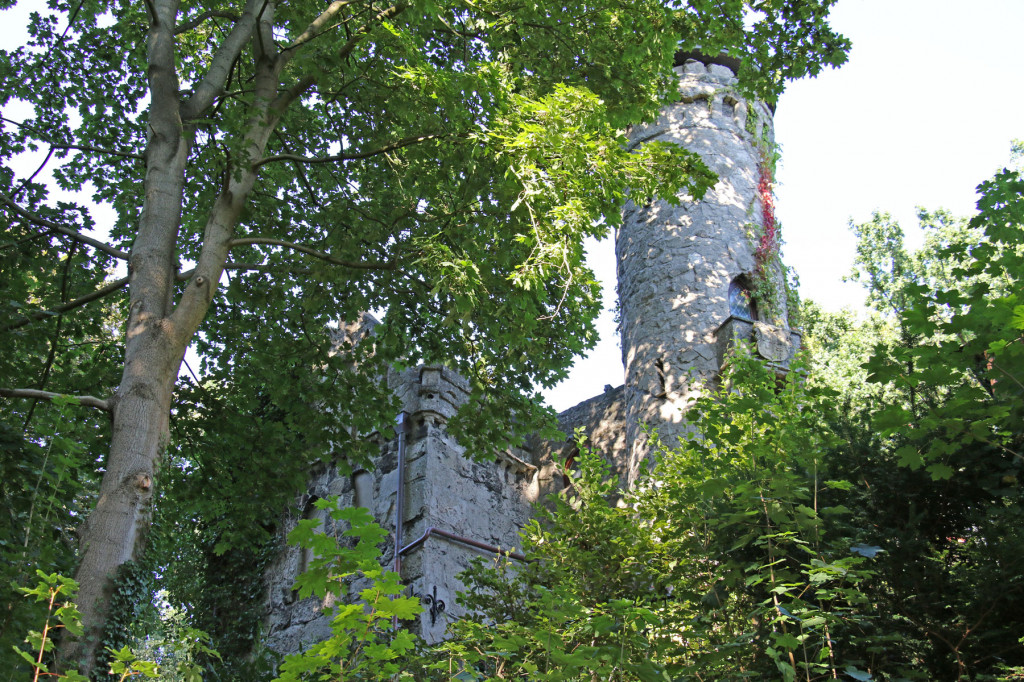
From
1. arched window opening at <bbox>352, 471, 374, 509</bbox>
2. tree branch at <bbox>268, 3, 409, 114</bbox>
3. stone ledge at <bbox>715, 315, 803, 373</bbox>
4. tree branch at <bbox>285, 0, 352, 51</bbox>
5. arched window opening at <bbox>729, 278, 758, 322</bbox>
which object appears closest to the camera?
tree branch at <bbox>268, 3, 409, 114</bbox>

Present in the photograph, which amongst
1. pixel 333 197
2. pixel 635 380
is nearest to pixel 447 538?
pixel 635 380

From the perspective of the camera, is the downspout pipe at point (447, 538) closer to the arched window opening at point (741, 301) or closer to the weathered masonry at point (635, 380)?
the weathered masonry at point (635, 380)

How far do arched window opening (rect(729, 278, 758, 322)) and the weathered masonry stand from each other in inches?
0.6

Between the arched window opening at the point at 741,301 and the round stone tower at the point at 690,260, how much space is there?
14mm

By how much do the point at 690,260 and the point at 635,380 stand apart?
1.45m

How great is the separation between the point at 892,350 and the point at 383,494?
21.0 ft

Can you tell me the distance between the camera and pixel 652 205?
924 centimetres

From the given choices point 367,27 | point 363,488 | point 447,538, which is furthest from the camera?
point 363,488

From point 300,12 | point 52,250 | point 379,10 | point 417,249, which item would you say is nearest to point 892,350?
point 417,249

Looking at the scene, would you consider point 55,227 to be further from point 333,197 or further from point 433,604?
Result: point 433,604

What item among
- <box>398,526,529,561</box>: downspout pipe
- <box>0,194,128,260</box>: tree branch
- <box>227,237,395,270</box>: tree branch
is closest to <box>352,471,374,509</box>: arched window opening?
<box>398,526,529,561</box>: downspout pipe

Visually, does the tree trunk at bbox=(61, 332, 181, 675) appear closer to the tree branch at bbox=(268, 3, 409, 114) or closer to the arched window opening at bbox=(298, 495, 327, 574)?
the tree branch at bbox=(268, 3, 409, 114)

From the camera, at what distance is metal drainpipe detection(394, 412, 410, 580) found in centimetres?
840

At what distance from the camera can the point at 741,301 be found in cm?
880
